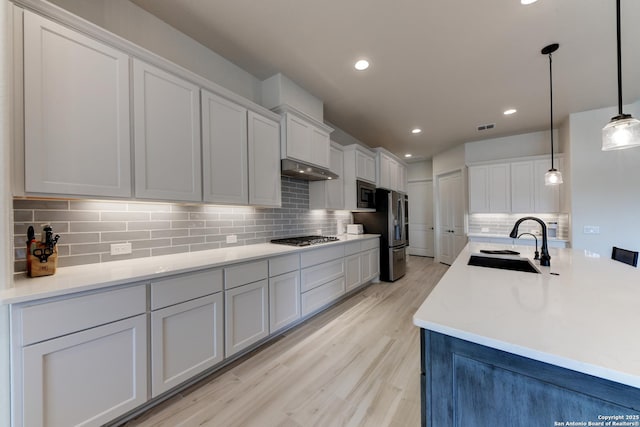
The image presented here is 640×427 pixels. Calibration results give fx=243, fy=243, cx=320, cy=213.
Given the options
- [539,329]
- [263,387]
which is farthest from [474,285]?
[263,387]

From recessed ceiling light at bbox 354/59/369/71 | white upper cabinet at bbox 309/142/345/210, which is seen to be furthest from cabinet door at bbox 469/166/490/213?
recessed ceiling light at bbox 354/59/369/71

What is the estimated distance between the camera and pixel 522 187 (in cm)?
466

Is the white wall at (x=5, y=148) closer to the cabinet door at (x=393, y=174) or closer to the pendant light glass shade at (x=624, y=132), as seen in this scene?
the pendant light glass shade at (x=624, y=132)

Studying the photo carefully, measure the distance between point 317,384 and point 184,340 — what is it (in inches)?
39.6

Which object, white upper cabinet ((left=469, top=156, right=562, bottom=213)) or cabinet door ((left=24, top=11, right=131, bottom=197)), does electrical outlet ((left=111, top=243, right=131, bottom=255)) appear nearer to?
cabinet door ((left=24, top=11, right=131, bottom=197))

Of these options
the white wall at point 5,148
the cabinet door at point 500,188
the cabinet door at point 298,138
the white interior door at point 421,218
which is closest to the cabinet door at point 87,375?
the white wall at point 5,148

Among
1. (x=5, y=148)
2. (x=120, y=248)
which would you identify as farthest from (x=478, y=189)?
(x=5, y=148)

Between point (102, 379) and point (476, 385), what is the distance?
1.81 m

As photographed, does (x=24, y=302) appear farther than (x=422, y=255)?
No

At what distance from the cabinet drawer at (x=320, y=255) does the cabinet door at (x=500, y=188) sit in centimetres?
365

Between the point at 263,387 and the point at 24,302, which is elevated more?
the point at 24,302

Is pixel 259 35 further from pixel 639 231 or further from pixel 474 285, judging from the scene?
pixel 639 231

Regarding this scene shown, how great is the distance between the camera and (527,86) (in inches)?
122

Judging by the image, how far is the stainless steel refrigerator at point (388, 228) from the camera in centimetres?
440
